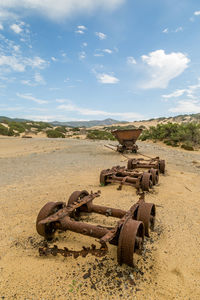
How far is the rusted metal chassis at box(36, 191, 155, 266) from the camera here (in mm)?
1988

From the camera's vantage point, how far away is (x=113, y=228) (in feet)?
7.25

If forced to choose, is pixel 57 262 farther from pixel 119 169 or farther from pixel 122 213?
pixel 119 169

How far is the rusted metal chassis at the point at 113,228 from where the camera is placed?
1988 mm

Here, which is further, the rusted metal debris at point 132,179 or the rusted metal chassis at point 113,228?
the rusted metal debris at point 132,179

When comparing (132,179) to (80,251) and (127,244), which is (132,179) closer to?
(127,244)

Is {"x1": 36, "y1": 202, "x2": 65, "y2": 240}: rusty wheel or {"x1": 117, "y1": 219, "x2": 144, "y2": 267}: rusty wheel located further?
{"x1": 36, "y1": 202, "x2": 65, "y2": 240}: rusty wheel

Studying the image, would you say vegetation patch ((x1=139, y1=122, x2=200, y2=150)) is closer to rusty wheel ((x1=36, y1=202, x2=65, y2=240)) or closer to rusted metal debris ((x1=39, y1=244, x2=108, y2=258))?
rusty wheel ((x1=36, y1=202, x2=65, y2=240))

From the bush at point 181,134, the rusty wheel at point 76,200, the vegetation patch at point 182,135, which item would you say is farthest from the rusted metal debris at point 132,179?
the bush at point 181,134

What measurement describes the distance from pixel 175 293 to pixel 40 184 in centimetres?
456

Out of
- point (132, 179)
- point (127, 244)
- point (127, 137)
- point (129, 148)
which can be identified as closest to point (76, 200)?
point (127, 244)

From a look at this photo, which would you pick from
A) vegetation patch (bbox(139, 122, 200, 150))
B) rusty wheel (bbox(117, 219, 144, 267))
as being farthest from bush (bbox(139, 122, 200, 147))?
rusty wheel (bbox(117, 219, 144, 267))

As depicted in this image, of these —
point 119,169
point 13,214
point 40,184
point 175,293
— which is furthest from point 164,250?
point 40,184

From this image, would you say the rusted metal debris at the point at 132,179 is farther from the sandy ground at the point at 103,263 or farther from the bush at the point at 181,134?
the bush at the point at 181,134

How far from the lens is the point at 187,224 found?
3.11 metres
